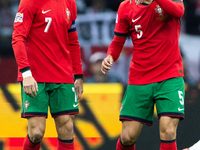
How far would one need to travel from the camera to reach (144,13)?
12.0ft

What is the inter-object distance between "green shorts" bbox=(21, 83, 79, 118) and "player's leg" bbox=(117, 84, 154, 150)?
1.59ft

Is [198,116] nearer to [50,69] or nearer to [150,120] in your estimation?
[150,120]

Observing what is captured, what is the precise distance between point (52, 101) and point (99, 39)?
5.85 feet

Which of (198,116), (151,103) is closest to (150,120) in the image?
(151,103)

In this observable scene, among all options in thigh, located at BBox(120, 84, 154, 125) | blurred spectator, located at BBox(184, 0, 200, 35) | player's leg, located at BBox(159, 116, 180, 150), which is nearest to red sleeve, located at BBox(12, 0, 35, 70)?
thigh, located at BBox(120, 84, 154, 125)

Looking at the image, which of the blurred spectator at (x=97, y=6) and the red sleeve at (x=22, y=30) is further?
the blurred spectator at (x=97, y=6)

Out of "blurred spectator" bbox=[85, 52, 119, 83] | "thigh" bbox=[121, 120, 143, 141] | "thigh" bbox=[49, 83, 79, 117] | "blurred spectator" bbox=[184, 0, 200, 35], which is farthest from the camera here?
"blurred spectator" bbox=[85, 52, 119, 83]

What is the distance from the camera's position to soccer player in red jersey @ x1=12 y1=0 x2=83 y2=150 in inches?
137

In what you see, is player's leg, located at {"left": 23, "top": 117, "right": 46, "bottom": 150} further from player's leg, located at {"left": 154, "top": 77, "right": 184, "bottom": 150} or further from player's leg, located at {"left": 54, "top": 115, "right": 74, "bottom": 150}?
player's leg, located at {"left": 154, "top": 77, "right": 184, "bottom": 150}

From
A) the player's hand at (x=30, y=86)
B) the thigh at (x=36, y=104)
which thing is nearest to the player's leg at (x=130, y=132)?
the thigh at (x=36, y=104)

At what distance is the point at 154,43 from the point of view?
362 centimetres

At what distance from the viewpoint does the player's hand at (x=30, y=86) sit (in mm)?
3281

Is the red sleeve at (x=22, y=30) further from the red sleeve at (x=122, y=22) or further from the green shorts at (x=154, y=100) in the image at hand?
the green shorts at (x=154, y=100)

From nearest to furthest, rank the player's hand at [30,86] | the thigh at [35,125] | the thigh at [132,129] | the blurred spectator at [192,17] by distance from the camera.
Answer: the player's hand at [30,86]
the thigh at [35,125]
the thigh at [132,129]
the blurred spectator at [192,17]
